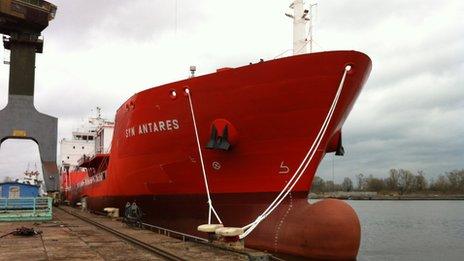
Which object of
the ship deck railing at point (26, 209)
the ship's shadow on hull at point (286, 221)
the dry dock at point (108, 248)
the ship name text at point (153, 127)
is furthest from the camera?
the ship deck railing at point (26, 209)

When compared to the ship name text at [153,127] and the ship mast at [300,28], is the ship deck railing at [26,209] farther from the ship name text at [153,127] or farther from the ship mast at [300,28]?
the ship mast at [300,28]

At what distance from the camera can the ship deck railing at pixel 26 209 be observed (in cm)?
1609

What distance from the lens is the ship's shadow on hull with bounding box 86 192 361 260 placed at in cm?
991

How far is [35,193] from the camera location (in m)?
21.5

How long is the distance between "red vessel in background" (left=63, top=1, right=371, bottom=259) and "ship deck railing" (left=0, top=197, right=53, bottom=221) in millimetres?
5757

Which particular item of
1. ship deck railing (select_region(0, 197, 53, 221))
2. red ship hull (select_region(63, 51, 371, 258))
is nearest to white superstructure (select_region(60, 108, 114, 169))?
ship deck railing (select_region(0, 197, 53, 221))

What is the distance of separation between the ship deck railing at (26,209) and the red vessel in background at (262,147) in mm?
5757

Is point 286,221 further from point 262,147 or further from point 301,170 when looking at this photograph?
point 262,147

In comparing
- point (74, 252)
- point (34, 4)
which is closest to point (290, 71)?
point (74, 252)

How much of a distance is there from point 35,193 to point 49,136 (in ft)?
10.1

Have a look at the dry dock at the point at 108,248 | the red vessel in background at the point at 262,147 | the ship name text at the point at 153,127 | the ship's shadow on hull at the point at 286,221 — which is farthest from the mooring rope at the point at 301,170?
the ship name text at the point at 153,127

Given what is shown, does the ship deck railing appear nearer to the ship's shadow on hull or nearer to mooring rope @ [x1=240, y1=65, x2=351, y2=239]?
the ship's shadow on hull

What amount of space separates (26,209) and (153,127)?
7867 millimetres

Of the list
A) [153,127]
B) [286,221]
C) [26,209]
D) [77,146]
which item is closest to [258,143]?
[286,221]
